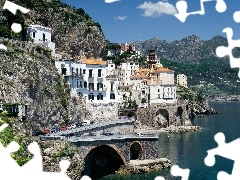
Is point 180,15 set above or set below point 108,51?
below

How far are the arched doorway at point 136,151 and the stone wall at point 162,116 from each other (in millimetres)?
35263

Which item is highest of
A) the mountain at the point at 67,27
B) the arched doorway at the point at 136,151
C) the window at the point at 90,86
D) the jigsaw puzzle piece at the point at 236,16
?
the mountain at the point at 67,27

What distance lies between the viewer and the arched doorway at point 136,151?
1898 inches

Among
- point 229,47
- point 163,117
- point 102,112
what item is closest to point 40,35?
point 102,112

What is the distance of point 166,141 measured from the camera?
69312 mm

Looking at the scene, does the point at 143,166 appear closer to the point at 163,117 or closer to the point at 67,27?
the point at 67,27

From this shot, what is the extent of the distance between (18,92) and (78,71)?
22199mm

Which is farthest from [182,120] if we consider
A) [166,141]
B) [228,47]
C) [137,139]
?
[228,47]

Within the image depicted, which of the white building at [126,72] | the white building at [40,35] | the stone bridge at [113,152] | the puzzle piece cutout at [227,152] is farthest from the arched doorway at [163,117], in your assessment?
the puzzle piece cutout at [227,152]

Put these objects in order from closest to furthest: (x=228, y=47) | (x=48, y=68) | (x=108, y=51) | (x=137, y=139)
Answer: (x=228, y=47) < (x=137, y=139) < (x=48, y=68) < (x=108, y=51)

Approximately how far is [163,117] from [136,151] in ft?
135

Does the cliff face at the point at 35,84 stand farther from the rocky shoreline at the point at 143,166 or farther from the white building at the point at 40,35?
the rocky shoreline at the point at 143,166

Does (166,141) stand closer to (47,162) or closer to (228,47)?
(47,162)

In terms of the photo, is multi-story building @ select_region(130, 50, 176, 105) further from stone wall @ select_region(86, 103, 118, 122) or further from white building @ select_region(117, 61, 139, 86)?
stone wall @ select_region(86, 103, 118, 122)
